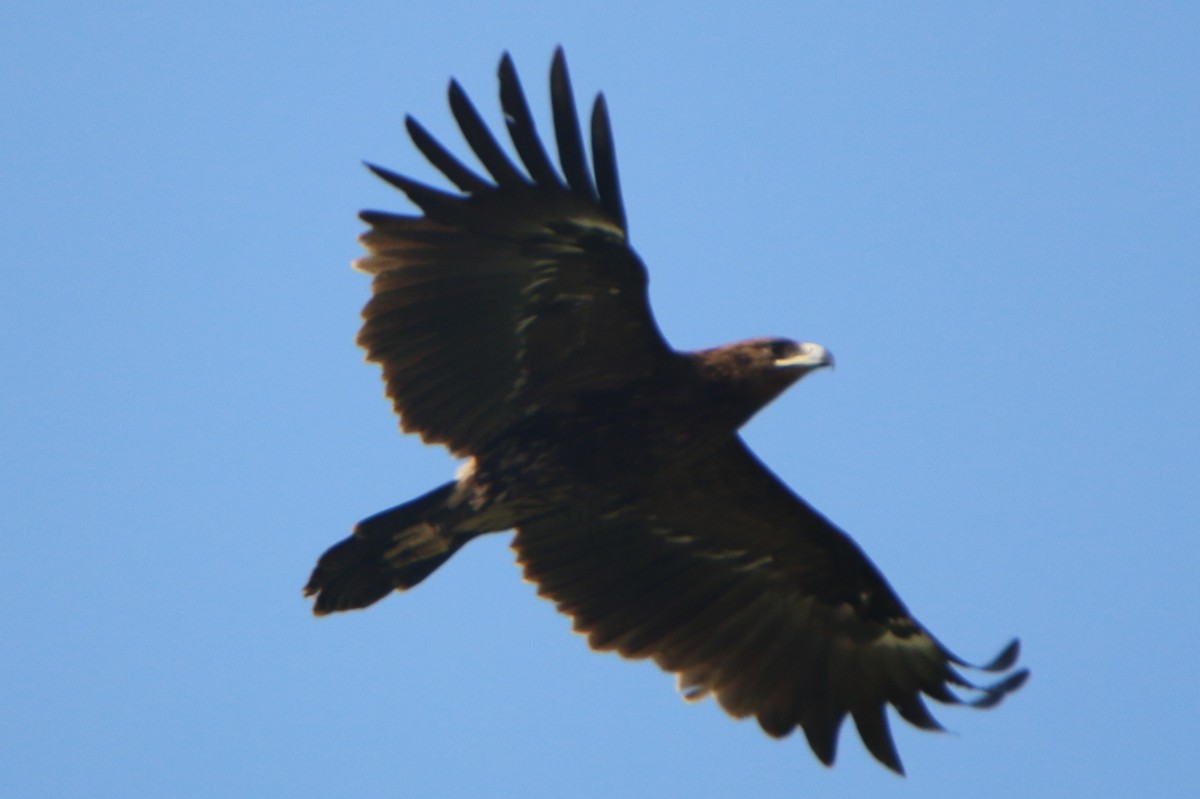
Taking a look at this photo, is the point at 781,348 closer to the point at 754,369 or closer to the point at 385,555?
the point at 754,369

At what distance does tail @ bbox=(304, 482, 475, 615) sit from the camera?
8141 mm

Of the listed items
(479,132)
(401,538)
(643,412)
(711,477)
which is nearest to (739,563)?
(711,477)

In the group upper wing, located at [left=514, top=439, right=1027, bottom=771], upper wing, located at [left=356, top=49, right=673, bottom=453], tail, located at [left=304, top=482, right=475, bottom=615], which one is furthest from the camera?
upper wing, located at [left=514, top=439, right=1027, bottom=771]

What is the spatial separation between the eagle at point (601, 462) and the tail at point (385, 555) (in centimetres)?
1

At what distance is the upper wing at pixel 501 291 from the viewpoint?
7746 mm

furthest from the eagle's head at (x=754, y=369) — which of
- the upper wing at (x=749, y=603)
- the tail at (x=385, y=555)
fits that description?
the tail at (x=385, y=555)

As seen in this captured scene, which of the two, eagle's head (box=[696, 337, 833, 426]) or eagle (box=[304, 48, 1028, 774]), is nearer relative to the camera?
eagle (box=[304, 48, 1028, 774])

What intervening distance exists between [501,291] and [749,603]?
2364 millimetres

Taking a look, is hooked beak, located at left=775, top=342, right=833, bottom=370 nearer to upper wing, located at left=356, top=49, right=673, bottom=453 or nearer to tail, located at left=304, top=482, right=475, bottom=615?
upper wing, located at left=356, top=49, right=673, bottom=453

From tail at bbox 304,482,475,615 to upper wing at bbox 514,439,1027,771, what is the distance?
639mm

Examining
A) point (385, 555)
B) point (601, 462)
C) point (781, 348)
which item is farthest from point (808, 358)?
point (385, 555)

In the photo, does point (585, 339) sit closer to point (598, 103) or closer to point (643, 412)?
point (643, 412)

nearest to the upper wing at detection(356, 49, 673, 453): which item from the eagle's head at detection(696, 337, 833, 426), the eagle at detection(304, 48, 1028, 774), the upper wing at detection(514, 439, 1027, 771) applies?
the eagle at detection(304, 48, 1028, 774)

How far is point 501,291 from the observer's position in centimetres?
816
